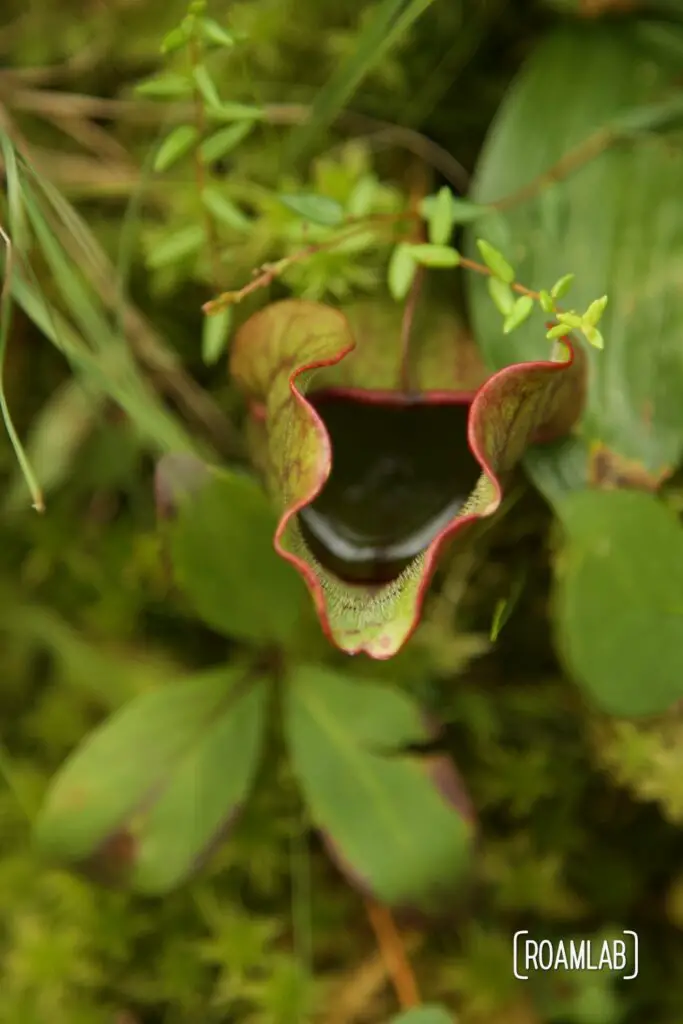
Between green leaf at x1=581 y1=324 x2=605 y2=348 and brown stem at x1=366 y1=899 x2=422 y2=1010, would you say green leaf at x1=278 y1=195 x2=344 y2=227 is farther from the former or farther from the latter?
brown stem at x1=366 y1=899 x2=422 y2=1010

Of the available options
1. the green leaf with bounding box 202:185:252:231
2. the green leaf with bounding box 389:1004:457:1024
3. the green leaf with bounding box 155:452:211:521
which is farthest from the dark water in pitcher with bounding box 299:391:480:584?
the green leaf with bounding box 389:1004:457:1024

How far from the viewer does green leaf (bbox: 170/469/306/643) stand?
90 centimetres

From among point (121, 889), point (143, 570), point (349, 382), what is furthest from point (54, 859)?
point (349, 382)

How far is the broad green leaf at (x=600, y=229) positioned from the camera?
913mm

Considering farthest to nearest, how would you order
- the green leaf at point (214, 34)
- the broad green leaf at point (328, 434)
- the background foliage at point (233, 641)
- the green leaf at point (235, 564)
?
1. the background foliage at point (233, 641)
2. the green leaf at point (235, 564)
3. the green leaf at point (214, 34)
4. the broad green leaf at point (328, 434)

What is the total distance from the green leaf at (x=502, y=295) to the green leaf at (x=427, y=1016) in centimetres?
63

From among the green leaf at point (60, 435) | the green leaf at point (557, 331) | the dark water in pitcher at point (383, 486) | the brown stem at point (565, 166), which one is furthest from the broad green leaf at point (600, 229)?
the green leaf at point (60, 435)

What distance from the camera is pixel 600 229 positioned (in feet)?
3.14

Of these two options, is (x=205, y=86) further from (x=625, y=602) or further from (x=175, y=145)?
(x=625, y=602)

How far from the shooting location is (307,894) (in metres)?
1.09

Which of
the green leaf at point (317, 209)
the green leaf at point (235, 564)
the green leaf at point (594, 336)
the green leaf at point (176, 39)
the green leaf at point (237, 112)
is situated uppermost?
the green leaf at point (176, 39)

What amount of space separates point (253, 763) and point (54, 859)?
0.72 feet

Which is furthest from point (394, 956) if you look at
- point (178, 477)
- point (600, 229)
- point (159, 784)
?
point (600, 229)

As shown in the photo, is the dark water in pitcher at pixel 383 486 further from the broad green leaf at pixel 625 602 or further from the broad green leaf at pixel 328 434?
the broad green leaf at pixel 625 602
